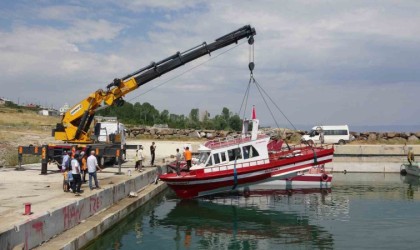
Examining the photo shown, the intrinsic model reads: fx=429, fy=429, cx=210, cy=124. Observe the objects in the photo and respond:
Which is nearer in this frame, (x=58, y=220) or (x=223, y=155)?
(x=58, y=220)

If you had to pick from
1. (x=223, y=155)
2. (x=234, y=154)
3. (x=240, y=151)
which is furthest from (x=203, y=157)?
Result: (x=240, y=151)

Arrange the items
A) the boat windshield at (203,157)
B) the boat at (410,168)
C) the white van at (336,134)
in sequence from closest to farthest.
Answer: the boat windshield at (203,157) < the boat at (410,168) < the white van at (336,134)

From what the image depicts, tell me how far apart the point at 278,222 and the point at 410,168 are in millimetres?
23098

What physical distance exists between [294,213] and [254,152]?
14.8ft

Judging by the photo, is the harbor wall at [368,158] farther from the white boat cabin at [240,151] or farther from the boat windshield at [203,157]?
the boat windshield at [203,157]

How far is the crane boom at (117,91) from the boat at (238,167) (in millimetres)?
5321

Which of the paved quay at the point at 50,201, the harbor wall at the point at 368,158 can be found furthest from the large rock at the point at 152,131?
the paved quay at the point at 50,201

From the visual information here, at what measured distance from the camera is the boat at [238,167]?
80.7 feet

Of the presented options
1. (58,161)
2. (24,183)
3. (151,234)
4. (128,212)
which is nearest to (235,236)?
(151,234)

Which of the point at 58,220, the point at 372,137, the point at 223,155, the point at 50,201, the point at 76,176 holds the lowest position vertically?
the point at 58,220

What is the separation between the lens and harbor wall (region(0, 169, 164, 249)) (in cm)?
1074

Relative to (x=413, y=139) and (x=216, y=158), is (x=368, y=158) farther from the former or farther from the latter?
(x=216, y=158)

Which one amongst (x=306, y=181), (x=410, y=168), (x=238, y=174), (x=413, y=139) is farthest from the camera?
(x=413, y=139)

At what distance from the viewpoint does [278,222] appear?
20.5m
